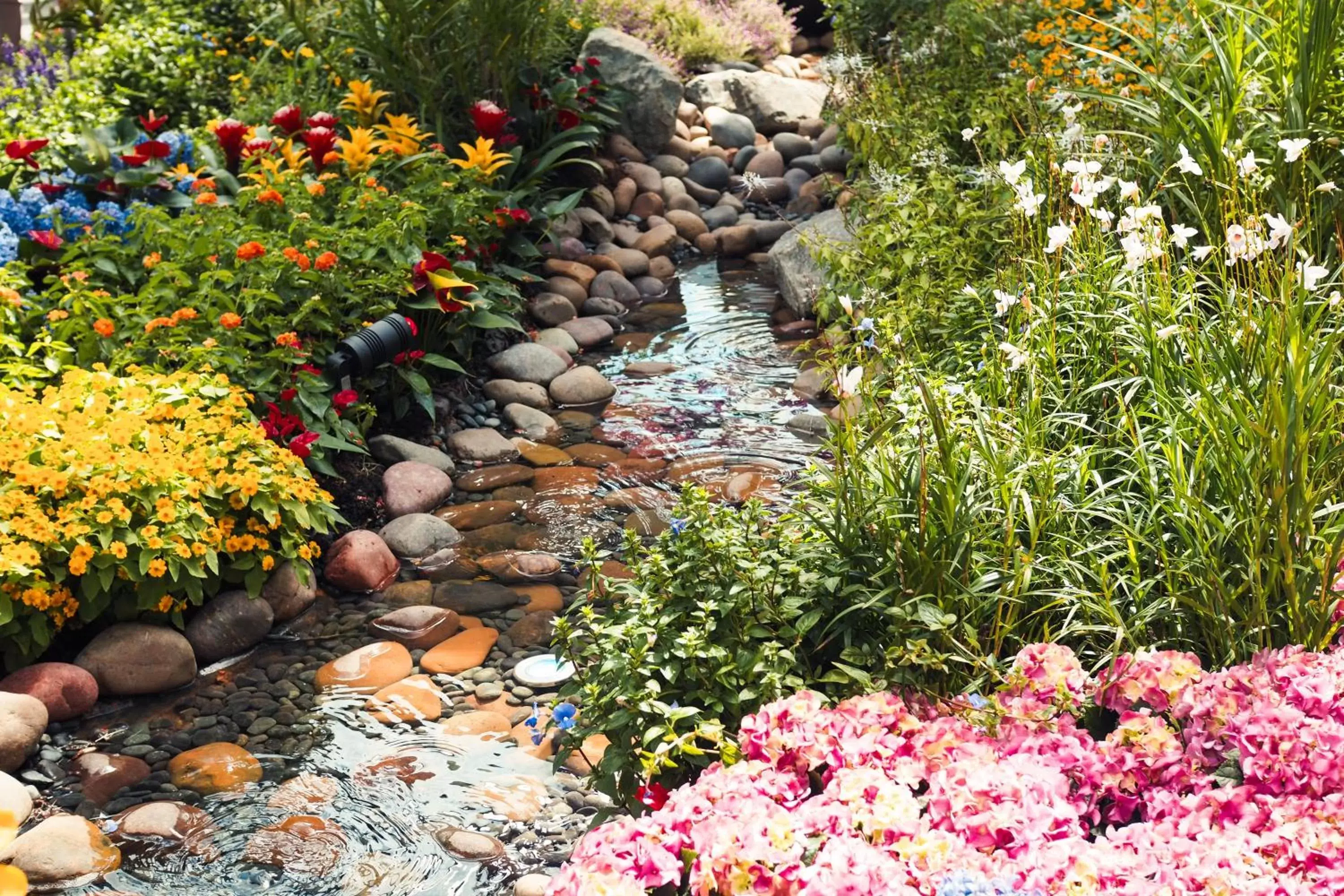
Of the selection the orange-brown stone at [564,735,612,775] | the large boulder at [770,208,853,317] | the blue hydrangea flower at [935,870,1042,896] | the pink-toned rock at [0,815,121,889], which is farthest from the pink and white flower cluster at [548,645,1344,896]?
the large boulder at [770,208,853,317]

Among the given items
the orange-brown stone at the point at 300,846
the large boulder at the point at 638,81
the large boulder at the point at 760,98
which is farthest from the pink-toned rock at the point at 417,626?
the large boulder at the point at 760,98

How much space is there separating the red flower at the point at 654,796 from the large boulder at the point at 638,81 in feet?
21.9

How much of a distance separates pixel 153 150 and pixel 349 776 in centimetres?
345

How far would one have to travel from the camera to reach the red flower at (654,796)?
2.31m

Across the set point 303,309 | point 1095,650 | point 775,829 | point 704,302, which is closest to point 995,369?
point 1095,650

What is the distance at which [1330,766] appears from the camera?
2.04 metres

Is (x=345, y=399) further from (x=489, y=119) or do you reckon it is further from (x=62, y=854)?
(x=489, y=119)

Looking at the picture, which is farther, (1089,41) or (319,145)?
(1089,41)

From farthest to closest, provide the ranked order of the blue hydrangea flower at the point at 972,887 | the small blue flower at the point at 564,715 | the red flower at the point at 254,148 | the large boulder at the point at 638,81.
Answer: the large boulder at the point at 638,81 → the red flower at the point at 254,148 → the small blue flower at the point at 564,715 → the blue hydrangea flower at the point at 972,887

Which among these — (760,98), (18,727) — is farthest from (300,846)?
(760,98)

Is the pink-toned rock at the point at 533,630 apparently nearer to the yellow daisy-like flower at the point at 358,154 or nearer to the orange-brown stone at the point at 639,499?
the orange-brown stone at the point at 639,499

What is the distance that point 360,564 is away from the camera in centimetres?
422

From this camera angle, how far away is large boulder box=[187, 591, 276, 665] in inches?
150

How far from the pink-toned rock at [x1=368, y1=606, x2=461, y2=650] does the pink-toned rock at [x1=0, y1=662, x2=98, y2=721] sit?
2.88 ft
